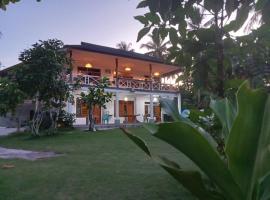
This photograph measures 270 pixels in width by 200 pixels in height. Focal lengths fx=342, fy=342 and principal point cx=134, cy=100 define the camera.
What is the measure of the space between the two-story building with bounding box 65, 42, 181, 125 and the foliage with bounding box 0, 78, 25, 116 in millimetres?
4926

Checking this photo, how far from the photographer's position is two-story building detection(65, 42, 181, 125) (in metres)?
23.7

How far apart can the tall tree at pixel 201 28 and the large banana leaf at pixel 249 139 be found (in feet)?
2.61

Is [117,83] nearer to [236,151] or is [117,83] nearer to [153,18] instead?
[153,18]

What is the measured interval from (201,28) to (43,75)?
15.5 m

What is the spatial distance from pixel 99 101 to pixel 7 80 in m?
4.96

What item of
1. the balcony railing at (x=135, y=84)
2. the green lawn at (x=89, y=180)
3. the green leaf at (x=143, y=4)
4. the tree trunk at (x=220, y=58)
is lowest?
the green lawn at (x=89, y=180)

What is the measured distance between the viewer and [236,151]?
1010 millimetres

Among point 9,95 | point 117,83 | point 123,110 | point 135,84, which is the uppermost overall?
point 135,84

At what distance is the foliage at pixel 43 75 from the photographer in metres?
16.9

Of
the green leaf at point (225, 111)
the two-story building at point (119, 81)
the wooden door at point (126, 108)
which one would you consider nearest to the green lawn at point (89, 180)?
the green leaf at point (225, 111)

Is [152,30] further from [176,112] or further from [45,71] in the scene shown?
[45,71]

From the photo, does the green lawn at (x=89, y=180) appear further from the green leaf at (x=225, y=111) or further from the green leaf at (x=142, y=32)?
the green leaf at (x=225, y=111)

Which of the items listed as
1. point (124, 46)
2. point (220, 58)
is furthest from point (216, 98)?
point (124, 46)

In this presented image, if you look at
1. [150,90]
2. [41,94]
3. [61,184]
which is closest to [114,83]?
[150,90]
